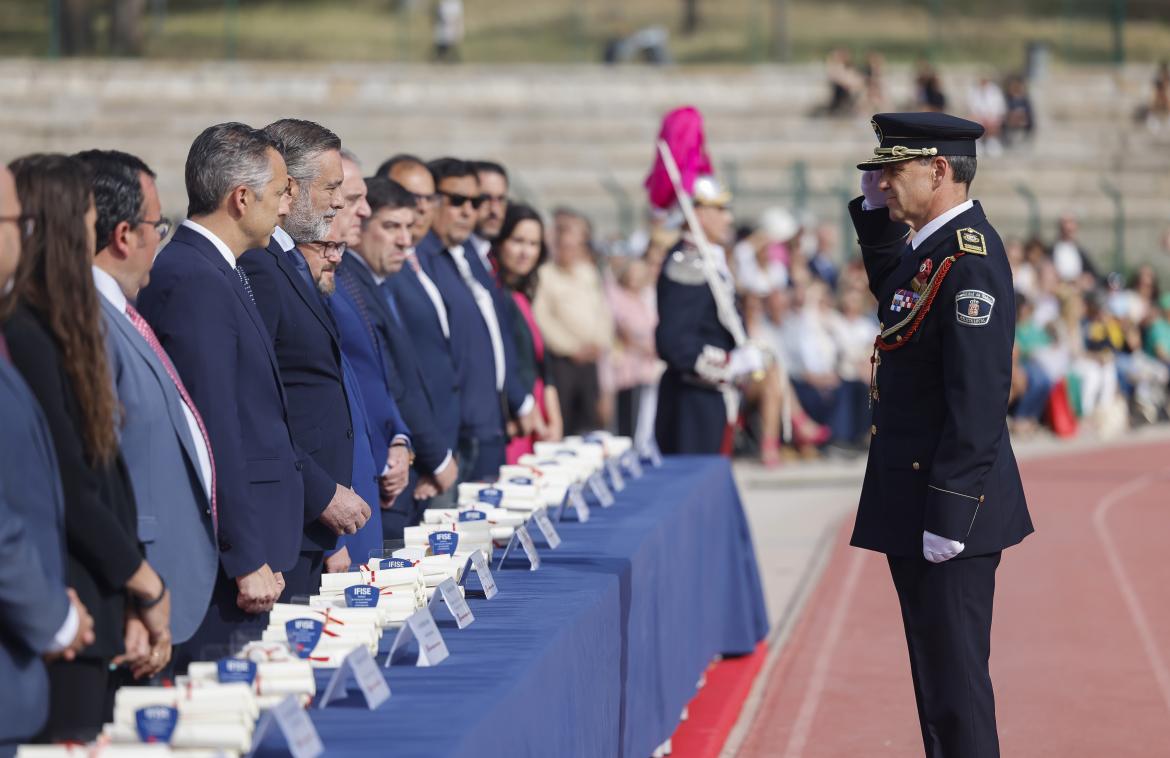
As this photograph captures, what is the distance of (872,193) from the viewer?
16.3 ft

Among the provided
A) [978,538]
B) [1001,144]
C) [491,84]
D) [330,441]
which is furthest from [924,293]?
[491,84]

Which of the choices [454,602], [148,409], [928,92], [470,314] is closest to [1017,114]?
[928,92]

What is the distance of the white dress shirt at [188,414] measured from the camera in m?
3.85

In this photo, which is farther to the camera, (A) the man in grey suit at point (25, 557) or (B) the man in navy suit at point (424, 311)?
(B) the man in navy suit at point (424, 311)

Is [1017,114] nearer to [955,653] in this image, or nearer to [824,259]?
[824,259]

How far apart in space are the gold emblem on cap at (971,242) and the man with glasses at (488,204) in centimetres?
341

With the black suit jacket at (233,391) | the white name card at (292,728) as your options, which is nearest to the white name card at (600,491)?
the black suit jacket at (233,391)

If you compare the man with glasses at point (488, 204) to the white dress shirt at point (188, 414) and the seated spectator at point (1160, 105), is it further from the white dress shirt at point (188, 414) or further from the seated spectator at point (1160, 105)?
the seated spectator at point (1160, 105)

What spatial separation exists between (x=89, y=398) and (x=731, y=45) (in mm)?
27306

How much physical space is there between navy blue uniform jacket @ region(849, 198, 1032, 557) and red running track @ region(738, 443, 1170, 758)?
168 centimetres

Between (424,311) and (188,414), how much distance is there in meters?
2.73

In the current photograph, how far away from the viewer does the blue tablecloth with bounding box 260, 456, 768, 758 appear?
10.7 feet

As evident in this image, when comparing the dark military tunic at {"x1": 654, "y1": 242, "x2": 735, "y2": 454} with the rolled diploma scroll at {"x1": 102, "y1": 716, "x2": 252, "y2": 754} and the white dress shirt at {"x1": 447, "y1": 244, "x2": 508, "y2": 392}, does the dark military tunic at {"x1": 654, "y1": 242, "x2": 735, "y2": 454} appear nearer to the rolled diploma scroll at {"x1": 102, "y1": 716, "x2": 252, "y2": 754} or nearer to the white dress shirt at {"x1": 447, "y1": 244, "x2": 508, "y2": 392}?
the white dress shirt at {"x1": 447, "y1": 244, "x2": 508, "y2": 392}

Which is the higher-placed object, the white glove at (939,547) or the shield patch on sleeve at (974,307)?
the shield patch on sleeve at (974,307)
